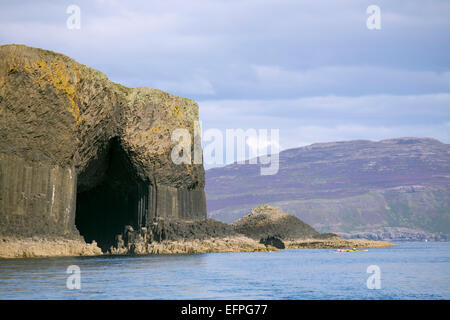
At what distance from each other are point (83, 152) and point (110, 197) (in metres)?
14.3

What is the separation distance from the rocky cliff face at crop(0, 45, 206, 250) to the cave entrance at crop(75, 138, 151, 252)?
0.14 meters

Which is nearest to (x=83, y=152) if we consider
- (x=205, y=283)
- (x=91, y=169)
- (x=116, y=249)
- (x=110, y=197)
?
(x=91, y=169)

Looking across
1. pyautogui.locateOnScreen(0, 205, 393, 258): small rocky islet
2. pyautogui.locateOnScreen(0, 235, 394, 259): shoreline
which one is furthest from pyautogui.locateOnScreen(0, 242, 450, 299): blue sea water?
pyautogui.locateOnScreen(0, 205, 393, 258): small rocky islet

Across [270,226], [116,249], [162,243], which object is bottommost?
[116,249]

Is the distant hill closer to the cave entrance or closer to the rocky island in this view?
the rocky island

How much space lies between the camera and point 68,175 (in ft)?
239

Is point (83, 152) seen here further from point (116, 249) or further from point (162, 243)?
point (162, 243)

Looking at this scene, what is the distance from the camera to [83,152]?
76625 mm

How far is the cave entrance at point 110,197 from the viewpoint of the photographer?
83.8 metres

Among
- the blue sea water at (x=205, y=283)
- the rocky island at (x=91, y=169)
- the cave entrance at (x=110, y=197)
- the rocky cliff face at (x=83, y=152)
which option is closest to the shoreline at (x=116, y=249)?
the rocky island at (x=91, y=169)

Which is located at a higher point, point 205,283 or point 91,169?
point 91,169
